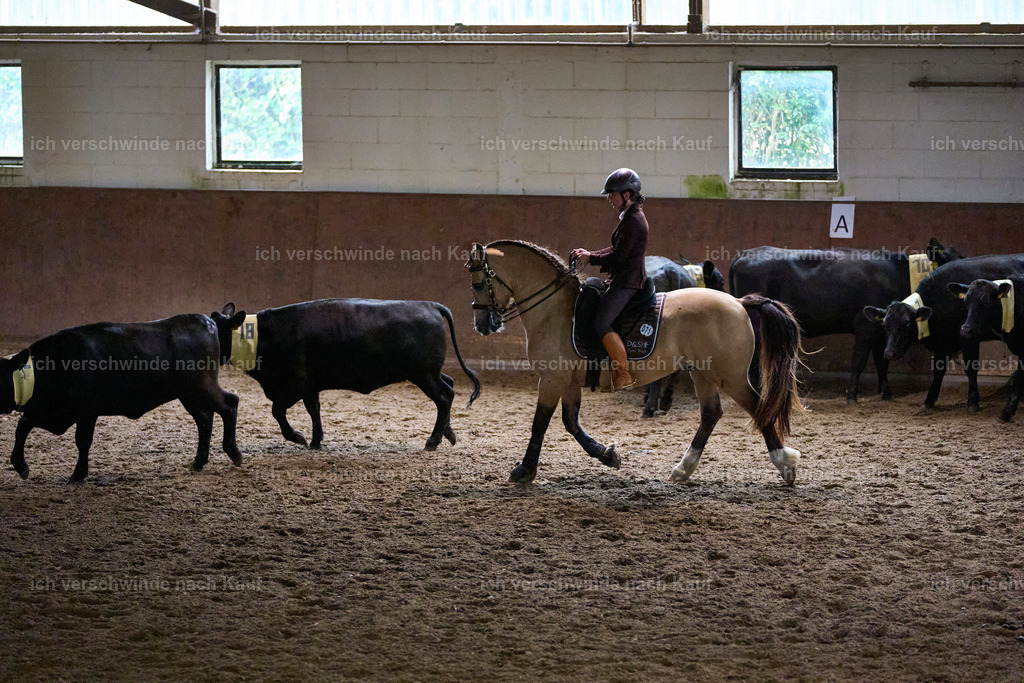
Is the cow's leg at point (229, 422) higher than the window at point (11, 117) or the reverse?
the reverse

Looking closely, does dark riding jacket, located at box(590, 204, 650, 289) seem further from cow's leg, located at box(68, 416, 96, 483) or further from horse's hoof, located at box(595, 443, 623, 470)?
cow's leg, located at box(68, 416, 96, 483)

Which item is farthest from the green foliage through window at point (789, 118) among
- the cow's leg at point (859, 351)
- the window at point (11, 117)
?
the window at point (11, 117)

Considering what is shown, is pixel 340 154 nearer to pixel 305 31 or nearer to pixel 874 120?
pixel 305 31

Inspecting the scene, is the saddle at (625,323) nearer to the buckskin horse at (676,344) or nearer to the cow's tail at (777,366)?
the buckskin horse at (676,344)

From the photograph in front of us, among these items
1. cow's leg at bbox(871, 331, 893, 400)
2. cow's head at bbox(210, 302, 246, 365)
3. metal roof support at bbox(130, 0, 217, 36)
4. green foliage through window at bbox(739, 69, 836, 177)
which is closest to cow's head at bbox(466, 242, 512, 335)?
cow's head at bbox(210, 302, 246, 365)

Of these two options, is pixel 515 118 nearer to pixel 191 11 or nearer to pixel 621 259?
pixel 191 11

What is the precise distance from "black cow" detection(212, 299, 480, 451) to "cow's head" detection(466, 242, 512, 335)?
3.49ft

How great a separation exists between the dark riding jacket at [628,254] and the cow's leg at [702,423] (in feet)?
2.60

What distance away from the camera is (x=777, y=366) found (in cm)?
660

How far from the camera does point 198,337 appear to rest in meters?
6.87

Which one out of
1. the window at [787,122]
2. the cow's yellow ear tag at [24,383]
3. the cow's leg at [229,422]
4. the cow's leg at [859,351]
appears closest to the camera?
the cow's yellow ear tag at [24,383]

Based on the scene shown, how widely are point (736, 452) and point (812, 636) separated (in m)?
3.64

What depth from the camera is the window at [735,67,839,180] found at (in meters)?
11.7

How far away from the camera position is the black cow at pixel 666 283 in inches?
373
